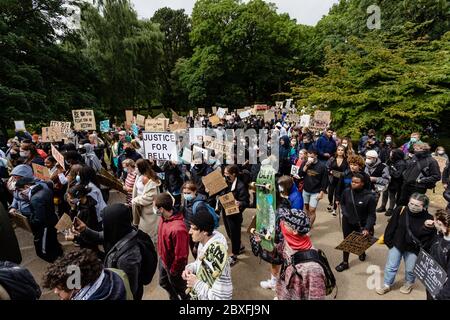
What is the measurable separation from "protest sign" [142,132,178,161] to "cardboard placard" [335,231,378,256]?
11.2ft

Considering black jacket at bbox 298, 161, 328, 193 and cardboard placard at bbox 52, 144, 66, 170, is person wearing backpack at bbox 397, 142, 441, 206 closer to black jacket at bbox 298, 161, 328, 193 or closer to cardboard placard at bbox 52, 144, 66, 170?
black jacket at bbox 298, 161, 328, 193

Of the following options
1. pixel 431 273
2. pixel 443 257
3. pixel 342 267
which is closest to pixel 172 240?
pixel 431 273

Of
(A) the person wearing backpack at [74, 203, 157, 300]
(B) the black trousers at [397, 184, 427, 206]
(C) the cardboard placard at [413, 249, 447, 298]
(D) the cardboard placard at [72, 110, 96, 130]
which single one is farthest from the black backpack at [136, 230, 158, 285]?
(D) the cardboard placard at [72, 110, 96, 130]

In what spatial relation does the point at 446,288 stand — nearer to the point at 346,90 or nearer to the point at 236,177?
the point at 236,177

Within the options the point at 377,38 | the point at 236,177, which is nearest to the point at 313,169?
the point at 236,177

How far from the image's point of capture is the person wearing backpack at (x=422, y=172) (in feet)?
19.5

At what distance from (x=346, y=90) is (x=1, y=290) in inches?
488

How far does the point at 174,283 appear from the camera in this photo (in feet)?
12.0

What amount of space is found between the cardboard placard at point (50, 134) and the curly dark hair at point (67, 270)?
810cm

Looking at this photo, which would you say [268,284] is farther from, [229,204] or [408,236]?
[408,236]

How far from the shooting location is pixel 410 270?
168 inches

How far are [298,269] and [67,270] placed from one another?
179 cm

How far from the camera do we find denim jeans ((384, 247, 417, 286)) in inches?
164

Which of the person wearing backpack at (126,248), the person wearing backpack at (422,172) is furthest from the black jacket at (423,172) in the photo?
the person wearing backpack at (126,248)
